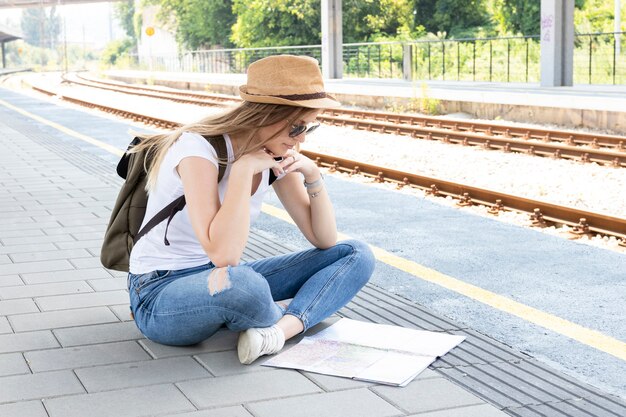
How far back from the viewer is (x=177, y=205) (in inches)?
155

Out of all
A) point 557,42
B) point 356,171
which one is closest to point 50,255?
point 356,171

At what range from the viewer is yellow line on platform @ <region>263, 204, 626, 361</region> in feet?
14.1

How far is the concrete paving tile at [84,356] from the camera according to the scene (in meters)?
3.96

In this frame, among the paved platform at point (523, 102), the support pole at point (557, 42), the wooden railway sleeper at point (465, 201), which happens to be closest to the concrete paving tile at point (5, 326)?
the wooden railway sleeper at point (465, 201)

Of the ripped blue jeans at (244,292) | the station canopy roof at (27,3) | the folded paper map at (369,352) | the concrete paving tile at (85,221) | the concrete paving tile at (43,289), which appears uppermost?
the station canopy roof at (27,3)

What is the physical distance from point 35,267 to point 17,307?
997 mm

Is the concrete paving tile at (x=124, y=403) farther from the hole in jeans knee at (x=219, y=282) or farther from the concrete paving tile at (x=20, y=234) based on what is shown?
the concrete paving tile at (x=20, y=234)

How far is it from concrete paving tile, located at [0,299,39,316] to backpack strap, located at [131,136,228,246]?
46.1 inches

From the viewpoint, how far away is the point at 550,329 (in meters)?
4.53

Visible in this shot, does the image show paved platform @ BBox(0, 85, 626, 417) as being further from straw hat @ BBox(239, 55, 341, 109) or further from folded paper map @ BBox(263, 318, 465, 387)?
straw hat @ BBox(239, 55, 341, 109)

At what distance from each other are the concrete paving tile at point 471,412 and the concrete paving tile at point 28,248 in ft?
12.5

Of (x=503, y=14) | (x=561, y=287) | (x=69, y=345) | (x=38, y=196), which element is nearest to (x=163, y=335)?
(x=69, y=345)

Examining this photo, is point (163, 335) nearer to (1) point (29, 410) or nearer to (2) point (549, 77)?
(1) point (29, 410)

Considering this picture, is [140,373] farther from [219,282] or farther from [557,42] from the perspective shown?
[557,42]
